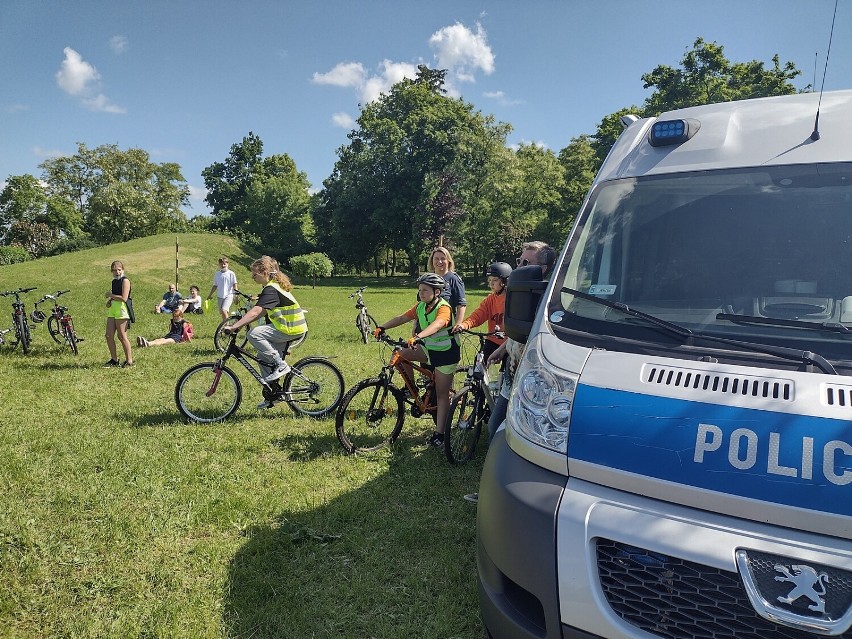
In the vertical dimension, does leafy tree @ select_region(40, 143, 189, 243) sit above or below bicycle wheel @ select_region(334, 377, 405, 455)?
above

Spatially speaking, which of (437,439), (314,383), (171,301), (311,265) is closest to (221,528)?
(437,439)

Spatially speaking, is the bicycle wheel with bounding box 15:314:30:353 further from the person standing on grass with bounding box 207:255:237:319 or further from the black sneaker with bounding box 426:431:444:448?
the black sneaker with bounding box 426:431:444:448

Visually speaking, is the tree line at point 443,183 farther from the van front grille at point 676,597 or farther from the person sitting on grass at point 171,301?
the van front grille at point 676,597

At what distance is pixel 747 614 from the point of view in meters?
1.73

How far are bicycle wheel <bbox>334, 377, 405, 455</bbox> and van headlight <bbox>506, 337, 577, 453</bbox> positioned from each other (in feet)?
9.69

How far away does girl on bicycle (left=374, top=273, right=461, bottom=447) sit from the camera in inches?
200

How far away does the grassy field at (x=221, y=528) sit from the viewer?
3158mm

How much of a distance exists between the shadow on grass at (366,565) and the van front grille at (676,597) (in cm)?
147

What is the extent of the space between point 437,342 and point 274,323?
2.25m

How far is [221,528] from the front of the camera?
414 centimetres

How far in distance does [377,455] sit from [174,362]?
6539 millimetres

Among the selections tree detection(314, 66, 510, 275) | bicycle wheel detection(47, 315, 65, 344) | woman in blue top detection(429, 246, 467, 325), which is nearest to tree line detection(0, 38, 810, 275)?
tree detection(314, 66, 510, 275)

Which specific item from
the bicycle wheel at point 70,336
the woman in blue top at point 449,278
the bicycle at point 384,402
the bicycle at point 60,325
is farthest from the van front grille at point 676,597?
the bicycle wheel at point 70,336

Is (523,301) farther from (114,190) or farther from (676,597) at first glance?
(114,190)
